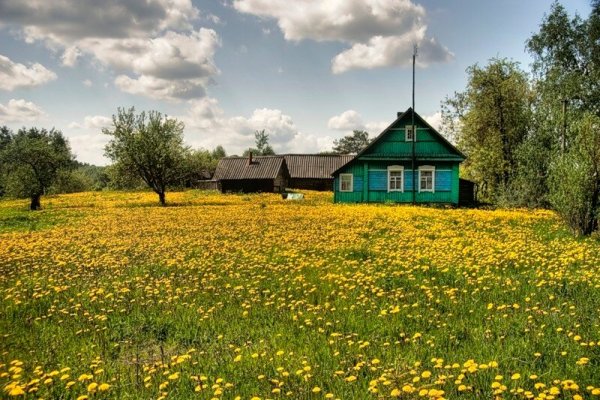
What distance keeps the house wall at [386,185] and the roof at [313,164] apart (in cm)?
2917

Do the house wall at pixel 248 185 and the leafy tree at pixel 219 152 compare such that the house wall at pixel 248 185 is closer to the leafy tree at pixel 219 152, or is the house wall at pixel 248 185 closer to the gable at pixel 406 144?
the gable at pixel 406 144

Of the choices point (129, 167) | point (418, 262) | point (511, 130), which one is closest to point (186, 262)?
point (418, 262)

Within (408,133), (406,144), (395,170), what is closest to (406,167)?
(395,170)

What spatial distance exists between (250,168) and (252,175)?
4.68ft

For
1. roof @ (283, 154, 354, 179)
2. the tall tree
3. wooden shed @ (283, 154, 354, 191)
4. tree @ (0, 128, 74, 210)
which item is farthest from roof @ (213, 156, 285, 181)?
the tall tree

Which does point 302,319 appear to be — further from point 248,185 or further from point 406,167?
point 248,185

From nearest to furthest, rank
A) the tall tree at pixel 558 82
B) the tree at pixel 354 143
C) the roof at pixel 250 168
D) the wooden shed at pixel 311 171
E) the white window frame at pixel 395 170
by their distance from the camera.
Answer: the tall tree at pixel 558 82, the white window frame at pixel 395 170, the roof at pixel 250 168, the wooden shed at pixel 311 171, the tree at pixel 354 143

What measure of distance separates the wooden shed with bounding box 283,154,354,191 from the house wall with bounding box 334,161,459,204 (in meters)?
29.2

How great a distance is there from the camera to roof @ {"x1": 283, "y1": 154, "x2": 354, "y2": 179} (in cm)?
6866

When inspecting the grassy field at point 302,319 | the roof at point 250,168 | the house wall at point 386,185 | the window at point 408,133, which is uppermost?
the window at point 408,133

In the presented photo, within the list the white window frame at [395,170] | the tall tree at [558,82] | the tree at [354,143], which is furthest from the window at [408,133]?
the tree at [354,143]

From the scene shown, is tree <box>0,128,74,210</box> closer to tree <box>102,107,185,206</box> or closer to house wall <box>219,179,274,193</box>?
tree <box>102,107,185,206</box>

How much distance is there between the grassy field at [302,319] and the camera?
5.11 meters

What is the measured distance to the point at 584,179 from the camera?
16234mm
